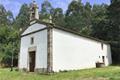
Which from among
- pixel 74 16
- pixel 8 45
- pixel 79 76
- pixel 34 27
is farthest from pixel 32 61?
pixel 74 16

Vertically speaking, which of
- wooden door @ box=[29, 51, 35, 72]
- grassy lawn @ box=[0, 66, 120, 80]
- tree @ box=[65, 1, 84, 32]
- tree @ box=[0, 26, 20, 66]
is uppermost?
tree @ box=[65, 1, 84, 32]

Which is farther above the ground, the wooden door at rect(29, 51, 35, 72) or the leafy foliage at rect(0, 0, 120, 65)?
the leafy foliage at rect(0, 0, 120, 65)

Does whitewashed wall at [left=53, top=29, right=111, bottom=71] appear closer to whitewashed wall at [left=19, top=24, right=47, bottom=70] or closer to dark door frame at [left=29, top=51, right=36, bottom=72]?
whitewashed wall at [left=19, top=24, right=47, bottom=70]

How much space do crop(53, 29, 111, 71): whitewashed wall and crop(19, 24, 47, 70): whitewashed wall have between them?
1.47 m

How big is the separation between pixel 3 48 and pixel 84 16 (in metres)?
39.7

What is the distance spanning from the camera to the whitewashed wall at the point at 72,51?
2470 cm

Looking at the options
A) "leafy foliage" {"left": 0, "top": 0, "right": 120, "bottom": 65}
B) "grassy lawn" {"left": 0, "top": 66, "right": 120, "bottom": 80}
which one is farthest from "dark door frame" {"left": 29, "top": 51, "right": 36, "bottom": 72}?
"grassy lawn" {"left": 0, "top": 66, "right": 120, "bottom": 80}

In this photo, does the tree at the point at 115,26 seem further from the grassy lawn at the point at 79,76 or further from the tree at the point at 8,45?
the tree at the point at 8,45

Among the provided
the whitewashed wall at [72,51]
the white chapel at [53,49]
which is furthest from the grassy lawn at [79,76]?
the whitewashed wall at [72,51]

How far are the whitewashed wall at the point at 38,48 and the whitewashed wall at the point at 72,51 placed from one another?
1469 millimetres

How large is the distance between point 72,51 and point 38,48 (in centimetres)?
445

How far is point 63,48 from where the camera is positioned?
2553cm

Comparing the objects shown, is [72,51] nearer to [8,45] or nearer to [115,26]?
[115,26]

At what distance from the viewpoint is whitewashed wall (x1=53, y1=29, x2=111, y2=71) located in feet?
81.0
